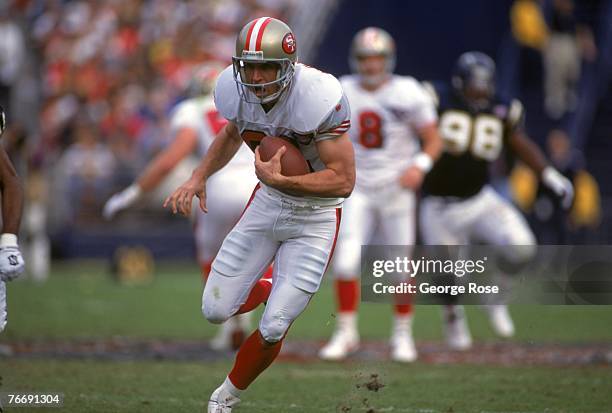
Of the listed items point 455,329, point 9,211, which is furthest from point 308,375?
point 9,211

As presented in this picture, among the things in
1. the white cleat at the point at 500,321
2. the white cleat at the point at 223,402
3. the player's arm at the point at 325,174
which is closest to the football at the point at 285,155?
the player's arm at the point at 325,174

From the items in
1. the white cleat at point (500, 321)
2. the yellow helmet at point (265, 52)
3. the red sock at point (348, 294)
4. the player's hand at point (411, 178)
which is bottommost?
the white cleat at point (500, 321)

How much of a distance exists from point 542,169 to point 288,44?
3569 mm

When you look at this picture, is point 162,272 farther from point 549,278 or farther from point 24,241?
point 549,278

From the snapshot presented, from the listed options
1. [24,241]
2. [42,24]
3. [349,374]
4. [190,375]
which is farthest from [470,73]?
[42,24]

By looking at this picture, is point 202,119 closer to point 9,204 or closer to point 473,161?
point 473,161

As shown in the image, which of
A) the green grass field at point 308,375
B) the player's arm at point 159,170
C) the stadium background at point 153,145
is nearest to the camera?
the green grass field at point 308,375

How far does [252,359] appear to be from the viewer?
4605 millimetres

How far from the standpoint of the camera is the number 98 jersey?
7812mm

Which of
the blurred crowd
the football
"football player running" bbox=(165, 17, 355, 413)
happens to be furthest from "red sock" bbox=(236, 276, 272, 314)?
the blurred crowd

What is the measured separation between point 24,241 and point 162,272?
6.48 ft

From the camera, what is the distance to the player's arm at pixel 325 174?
4.49 m

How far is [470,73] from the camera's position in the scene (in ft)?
25.6

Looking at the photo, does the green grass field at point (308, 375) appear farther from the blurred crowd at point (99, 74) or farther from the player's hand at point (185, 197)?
the blurred crowd at point (99, 74)
